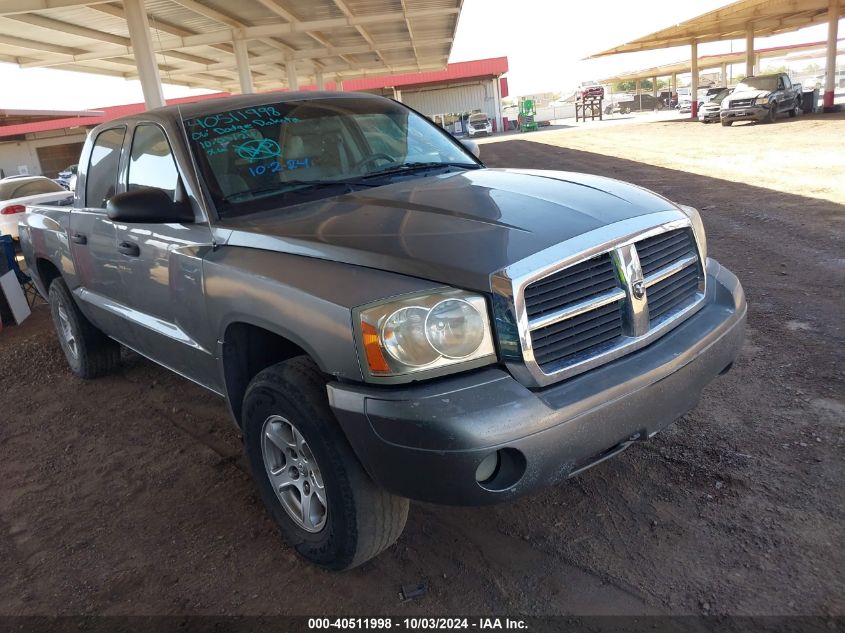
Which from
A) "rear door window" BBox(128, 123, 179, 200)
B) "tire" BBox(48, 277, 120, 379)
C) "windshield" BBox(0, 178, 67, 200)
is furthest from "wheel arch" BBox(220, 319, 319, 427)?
"windshield" BBox(0, 178, 67, 200)

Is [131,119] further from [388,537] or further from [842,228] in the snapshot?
[842,228]

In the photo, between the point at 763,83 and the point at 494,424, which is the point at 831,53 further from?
the point at 494,424

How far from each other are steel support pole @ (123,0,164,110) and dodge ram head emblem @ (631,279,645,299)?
45.8 feet

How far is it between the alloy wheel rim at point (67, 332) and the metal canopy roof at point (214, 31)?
395 inches

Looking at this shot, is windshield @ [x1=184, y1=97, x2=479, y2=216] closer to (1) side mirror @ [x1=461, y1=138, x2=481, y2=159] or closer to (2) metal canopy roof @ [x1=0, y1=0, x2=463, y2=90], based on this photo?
(1) side mirror @ [x1=461, y1=138, x2=481, y2=159]

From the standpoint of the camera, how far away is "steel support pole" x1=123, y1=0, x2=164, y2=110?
14023mm

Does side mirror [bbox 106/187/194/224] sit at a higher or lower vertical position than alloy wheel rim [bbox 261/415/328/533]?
higher

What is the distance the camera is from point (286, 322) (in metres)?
2.47

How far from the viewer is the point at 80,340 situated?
5047 millimetres

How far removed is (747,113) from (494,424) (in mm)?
26608

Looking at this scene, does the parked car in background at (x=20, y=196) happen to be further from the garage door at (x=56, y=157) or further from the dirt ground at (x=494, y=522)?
the garage door at (x=56, y=157)

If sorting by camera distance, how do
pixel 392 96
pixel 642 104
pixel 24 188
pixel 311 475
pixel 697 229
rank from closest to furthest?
pixel 311 475
pixel 697 229
pixel 24 188
pixel 392 96
pixel 642 104

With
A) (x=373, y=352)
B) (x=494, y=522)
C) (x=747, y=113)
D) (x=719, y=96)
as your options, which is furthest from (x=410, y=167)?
(x=719, y=96)

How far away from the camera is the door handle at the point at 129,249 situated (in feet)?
11.6
